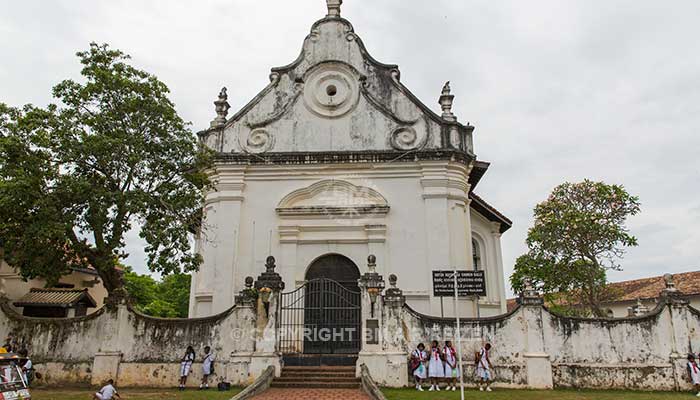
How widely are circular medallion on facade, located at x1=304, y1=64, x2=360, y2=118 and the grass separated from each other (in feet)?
32.9

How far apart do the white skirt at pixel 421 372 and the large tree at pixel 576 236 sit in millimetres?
9345

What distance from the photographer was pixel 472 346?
525 inches

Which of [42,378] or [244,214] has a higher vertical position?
[244,214]

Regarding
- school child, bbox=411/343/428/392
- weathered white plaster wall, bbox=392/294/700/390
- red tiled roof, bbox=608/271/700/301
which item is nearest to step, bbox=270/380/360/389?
school child, bbox=411/343/428/392

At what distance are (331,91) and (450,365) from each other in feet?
34.2

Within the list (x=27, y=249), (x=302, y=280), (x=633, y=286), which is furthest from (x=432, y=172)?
(x=633, y=286)

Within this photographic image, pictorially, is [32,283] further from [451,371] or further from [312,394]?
[451,371]

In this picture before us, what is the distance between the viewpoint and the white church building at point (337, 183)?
16.7 meters

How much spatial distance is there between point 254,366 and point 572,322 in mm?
8387

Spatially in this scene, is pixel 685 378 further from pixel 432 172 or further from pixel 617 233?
pixel 432 172

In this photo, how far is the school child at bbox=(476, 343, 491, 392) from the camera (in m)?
12.9

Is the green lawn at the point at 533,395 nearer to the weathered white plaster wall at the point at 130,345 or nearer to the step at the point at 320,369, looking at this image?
the step at the point at 320,369

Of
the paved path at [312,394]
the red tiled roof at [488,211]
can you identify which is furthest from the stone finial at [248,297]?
the red tiled roof at [488,211]

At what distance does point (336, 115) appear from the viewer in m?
18.2
